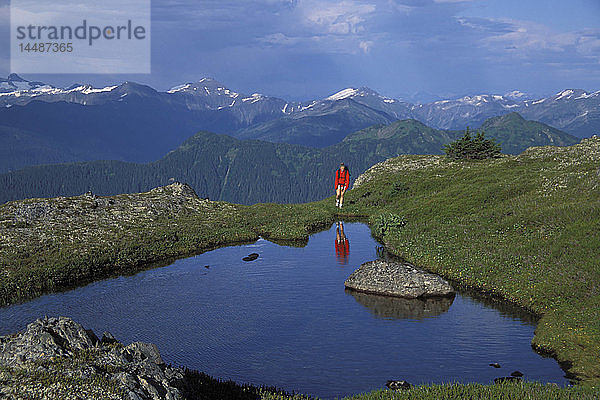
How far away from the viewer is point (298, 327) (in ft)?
82.1

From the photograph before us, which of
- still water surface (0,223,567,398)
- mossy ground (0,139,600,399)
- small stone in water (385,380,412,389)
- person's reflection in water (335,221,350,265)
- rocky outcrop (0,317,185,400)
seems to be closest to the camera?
rocky outcrop (0,317,185,400)

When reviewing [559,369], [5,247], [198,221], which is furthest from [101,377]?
[198,221]

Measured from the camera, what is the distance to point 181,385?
48.3 feet

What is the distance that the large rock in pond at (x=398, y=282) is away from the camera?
100ft

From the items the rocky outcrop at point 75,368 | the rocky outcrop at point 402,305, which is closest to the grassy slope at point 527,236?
the rocky outcrop at point 402,305

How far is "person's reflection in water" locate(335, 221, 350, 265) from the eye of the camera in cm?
4078

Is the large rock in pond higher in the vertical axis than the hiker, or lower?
lower

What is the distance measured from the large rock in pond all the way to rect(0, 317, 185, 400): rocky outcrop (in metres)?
17.7

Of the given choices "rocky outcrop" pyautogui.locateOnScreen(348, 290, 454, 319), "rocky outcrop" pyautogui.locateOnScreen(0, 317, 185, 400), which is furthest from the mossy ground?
"rocky outcrop" pyautogui.locateOnScreen(0, 317, 185, 400)

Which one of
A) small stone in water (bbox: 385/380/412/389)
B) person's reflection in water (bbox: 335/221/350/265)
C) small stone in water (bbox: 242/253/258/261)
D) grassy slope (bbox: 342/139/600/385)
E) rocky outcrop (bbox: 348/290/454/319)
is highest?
grassy slope (bbox: 342/139/600/385)

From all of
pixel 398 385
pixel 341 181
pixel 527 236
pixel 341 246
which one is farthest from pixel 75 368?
pixel 341 181

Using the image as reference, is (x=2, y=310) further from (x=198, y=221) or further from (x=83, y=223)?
(x=198, y=221)

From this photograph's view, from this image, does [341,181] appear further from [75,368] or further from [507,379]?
[75,368]

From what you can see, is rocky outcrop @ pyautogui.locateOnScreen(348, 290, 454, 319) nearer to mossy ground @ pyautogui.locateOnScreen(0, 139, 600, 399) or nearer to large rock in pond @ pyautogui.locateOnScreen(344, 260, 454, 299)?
large rock in pond @ pyautogui.locateOnScreen(344, 260, 454, 299)
